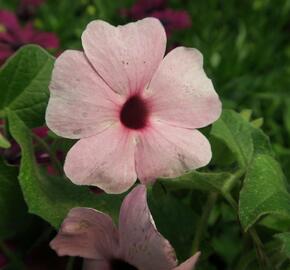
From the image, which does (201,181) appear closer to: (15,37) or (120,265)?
(120,265)

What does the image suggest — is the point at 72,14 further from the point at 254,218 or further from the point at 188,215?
the point at 254,218

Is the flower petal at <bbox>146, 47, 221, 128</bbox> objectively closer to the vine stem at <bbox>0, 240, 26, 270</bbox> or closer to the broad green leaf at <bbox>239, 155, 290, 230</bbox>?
the broad green leaf at <bbox>239, 155, 290, 230</bbox>

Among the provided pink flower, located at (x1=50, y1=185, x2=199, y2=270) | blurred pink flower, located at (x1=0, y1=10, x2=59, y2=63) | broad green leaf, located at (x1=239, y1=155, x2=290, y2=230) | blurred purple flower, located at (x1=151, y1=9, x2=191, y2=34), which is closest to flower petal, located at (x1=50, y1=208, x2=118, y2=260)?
pink flower, located at (x1=50, y1=185, x2=199, y2=270)

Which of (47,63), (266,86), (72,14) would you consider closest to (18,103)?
(47,63)

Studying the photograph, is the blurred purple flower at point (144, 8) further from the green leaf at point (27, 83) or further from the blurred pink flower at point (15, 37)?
the green leaf at point (27, 83)

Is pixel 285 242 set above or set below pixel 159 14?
above

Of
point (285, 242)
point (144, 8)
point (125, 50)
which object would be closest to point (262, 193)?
point (285, 242)
